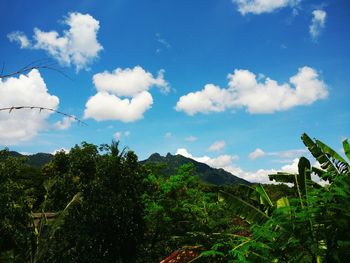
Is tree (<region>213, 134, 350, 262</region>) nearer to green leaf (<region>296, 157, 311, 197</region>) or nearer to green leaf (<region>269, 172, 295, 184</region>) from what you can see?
green leaf (<region>296, 157, 311, 197</region>)

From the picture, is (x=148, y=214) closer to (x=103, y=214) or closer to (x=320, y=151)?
(x=103, y=214)

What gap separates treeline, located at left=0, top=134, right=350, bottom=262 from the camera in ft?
22.1

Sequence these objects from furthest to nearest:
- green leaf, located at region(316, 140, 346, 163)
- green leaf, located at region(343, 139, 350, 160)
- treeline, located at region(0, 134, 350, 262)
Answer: green leaf, located at region(316, 140, 346, 163) < green leaf, located at region(343, 139, 350, 160) < treeline, located at region(0, 134, 350, 262)

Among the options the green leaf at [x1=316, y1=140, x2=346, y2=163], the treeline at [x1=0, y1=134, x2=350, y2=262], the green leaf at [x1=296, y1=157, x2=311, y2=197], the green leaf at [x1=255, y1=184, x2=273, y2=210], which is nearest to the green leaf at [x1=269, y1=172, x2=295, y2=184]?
the treeline at [x1=0, y1=134, x2=350, y2=262]

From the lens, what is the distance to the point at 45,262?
14734mm

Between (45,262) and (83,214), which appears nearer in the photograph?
(45,262)

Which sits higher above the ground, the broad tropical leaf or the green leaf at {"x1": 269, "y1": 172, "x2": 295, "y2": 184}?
the green leaf at {"x1": 269, "y1": 172, "x2": 295, "y2": 184}

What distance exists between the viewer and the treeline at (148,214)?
22.1 feet

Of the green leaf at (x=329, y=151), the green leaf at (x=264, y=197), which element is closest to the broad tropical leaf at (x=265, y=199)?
the green leaf at (x=264, y=197)

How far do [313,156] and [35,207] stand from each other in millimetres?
26211

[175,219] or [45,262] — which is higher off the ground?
[175,219]

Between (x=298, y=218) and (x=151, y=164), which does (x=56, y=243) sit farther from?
(x=298, y=218)

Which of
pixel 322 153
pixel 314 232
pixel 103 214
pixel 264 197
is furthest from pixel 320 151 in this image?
pixel 103 214

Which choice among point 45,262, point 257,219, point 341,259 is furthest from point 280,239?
point 45,262
